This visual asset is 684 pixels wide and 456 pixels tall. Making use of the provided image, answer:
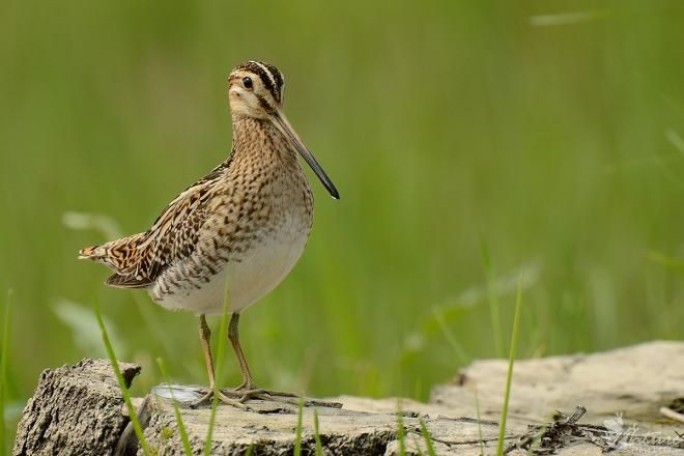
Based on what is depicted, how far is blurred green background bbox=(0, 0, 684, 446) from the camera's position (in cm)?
861

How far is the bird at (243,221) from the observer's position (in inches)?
226

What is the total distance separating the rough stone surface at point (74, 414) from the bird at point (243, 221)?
611mm

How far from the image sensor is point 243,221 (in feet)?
18.9

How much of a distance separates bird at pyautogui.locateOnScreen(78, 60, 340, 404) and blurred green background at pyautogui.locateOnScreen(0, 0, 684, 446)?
4.01ft

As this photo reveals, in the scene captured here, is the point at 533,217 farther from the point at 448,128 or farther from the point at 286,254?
the point at 286,254

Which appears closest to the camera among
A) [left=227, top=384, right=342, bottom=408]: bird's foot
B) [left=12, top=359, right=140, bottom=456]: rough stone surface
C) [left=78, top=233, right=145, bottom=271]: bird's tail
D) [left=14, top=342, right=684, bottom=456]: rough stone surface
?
[left=14, top=342, right=684, bottom=456]: rough stone surface

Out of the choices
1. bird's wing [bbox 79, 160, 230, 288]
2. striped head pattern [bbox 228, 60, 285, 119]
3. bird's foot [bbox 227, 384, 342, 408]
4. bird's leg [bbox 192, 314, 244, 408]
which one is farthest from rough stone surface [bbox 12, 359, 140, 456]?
striped head pattern [bbox 228, 60, 285, 119]

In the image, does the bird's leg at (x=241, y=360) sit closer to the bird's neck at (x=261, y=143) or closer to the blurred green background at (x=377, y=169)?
the bird's neck at (x=261, y=143)

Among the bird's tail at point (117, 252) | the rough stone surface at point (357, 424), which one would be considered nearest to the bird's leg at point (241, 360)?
the rough stone surface at point (357, 424)

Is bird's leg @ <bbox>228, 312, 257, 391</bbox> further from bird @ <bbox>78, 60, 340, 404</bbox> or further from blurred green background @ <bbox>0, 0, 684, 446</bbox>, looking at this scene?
blurred green background @ <bbox>0, 0, 684, 446</bbox>

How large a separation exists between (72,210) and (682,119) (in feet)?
12.0

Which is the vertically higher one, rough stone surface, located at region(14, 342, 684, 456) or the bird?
the bird

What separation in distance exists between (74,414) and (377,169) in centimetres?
536

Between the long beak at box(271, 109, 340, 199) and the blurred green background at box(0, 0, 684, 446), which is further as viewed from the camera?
the blurred green background at box(0, 0, 684, 446)
